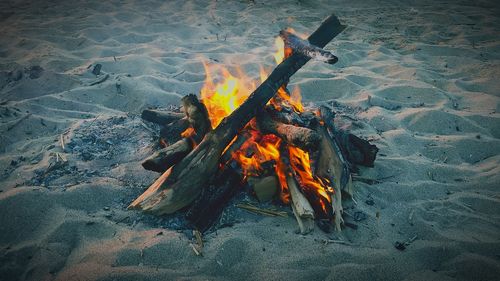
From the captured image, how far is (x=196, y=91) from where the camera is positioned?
5.20 meters

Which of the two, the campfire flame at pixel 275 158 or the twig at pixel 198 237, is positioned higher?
the campfire flame at pixel 275 158

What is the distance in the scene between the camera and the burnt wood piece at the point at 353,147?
3.26 metres

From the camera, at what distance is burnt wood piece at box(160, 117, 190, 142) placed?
3339 mm

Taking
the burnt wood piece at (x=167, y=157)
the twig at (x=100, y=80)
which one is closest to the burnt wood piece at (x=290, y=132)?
the burnt wood piece at (x=167, y=157)

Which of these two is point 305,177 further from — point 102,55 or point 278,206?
point 102,55

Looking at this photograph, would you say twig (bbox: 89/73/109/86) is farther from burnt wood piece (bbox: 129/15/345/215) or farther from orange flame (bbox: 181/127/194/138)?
burnt wood piece (bbox: 129/15/345/215)

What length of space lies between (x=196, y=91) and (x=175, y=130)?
1.99 meters

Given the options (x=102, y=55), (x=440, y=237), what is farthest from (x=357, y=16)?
(x=440, y=237)

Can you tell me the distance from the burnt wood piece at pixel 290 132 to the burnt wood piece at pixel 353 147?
746 millimetres

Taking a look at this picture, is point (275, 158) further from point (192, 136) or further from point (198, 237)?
point (198, 237)

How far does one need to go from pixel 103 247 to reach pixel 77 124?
2.33 meters

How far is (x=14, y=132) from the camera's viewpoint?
12.6ft

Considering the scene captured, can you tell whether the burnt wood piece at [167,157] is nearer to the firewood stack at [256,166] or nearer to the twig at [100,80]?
the firewood stack at [256,166]

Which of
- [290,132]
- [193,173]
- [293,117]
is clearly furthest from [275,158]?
[193,173]
